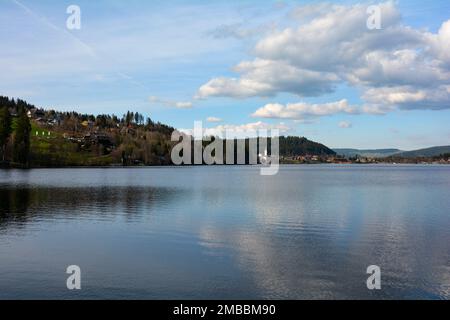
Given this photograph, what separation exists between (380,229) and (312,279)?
79.0ft

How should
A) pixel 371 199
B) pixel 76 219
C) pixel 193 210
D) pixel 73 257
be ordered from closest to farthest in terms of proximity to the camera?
pixel 73 257, pixel 76 219, pixel 193 210, pixel 371 199

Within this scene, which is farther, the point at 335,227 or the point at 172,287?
the point at 335,227

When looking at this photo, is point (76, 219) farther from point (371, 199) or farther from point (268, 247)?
point (371, 199)

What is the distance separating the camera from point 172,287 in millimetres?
27750

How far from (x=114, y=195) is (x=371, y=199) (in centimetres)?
5384
